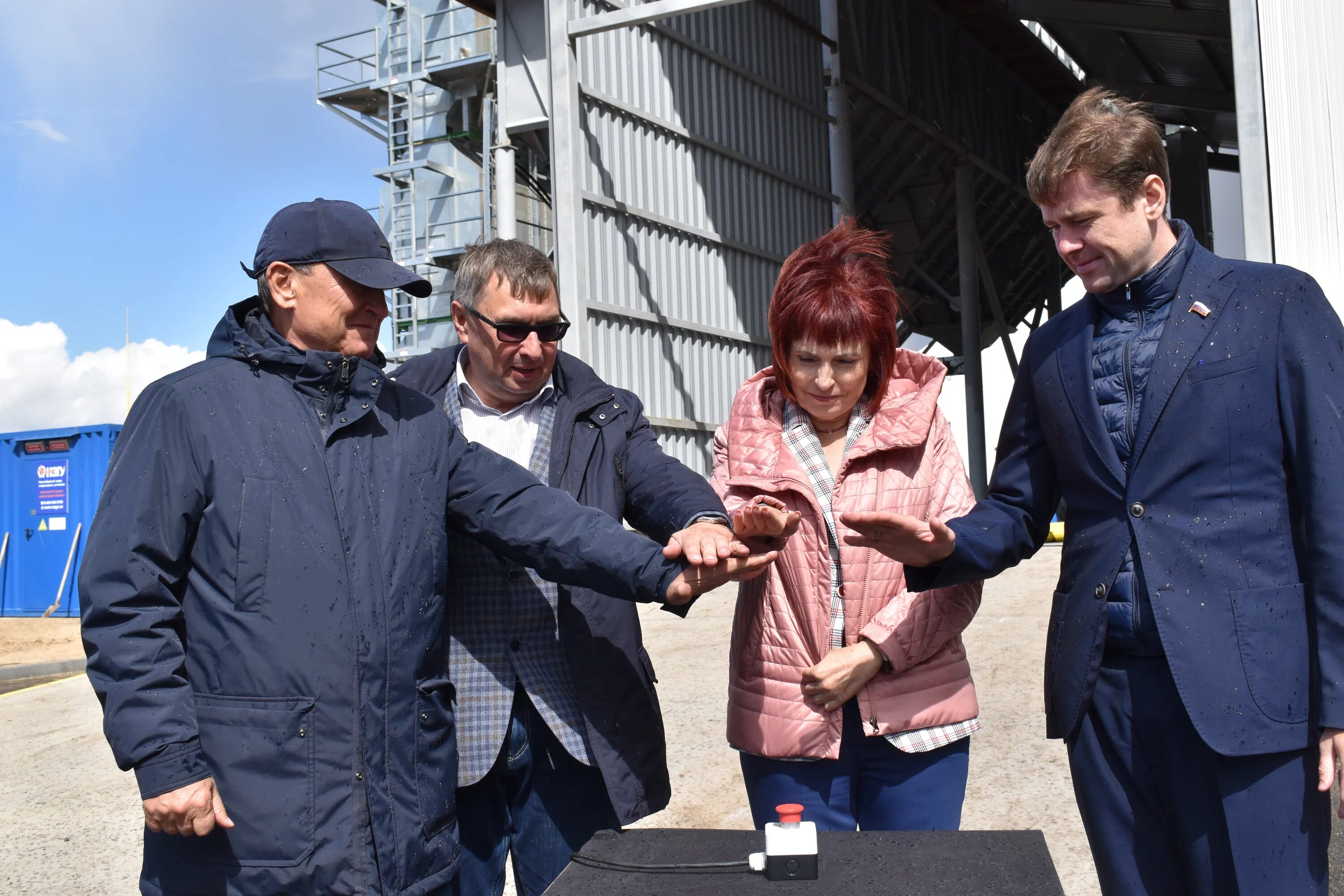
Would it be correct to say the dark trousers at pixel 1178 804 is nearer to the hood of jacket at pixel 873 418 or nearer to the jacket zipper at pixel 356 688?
the hood of jacket at pixel 873 418

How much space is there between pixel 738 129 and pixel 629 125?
6.48 ft

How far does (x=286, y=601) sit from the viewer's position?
2.04m

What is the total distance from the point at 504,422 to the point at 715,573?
2.35 feet

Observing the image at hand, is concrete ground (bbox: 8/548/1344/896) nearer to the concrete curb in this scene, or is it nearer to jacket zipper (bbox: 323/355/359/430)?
the concrete curb

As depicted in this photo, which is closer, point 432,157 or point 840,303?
point 840,303

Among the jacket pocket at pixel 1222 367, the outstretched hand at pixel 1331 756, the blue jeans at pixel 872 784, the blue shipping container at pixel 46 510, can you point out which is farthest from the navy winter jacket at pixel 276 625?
the blue shipping container at pixel 46 510

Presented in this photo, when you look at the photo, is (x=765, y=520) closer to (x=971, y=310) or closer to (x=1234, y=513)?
(x=1234, y=513)

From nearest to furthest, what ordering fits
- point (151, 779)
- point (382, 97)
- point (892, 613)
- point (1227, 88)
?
1. point (151, 779)
2. point (892, 613)
3. point (1227, 88)
4. point (382, 97)

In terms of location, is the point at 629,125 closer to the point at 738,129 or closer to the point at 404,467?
the point at 738,129

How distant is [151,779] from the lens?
1.89 meters

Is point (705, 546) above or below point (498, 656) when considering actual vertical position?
above

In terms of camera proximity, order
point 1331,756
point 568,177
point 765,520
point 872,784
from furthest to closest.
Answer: point 568,177
point 872,784
point 765,520
point 1331,756

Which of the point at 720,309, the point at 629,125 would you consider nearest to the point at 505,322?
the point at 629,125

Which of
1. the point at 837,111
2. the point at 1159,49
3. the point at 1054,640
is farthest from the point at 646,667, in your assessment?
the point at 1159,49
